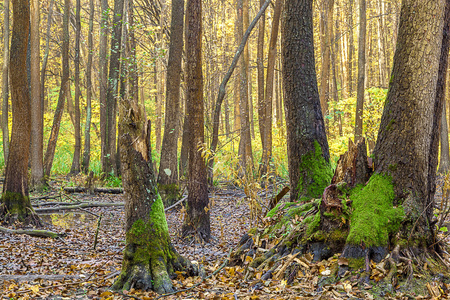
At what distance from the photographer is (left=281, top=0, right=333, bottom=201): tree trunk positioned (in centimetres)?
612

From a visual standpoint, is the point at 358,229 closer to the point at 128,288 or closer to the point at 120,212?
the point at 128,288

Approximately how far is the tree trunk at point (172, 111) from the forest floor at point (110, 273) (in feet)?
5.18

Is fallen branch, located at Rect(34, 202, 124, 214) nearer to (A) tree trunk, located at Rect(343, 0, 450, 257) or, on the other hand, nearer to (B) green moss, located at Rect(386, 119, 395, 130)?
(A) tree trunk, located at Rect(343, 0, 450, 257)

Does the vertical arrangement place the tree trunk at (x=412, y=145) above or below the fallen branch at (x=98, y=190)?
above

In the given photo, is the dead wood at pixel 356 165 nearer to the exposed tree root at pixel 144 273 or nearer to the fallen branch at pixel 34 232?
the exposed tree root at pixel 144 273

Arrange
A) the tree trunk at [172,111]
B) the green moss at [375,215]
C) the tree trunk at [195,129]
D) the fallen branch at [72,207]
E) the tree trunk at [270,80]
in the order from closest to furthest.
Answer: the green moss at [375,215] < the tree trunk at [195,129] < the fallen branch at [72,207] < the tree trunk at [172,111] < the tree trunk at [270,80]

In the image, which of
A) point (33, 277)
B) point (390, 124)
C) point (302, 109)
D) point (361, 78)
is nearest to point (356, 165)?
point (390, 124)

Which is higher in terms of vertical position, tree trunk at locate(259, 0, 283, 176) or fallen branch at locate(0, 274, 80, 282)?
tree trunk at locate(259, 0, 283, 176)

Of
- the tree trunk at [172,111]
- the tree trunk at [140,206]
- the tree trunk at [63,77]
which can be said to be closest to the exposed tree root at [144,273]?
the tree trunk at [140,206]

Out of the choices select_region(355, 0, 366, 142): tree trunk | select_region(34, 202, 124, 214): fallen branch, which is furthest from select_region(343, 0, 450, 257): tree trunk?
select_region(355, 0, 366, 142): tree trunk

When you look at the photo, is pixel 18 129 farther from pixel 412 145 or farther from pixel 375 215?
pixel 412 145

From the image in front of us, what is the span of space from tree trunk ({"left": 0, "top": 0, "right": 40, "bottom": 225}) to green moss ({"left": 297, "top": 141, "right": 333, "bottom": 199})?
19.3 feet

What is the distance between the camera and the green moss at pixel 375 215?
13.6 feet

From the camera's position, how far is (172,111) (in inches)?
435
